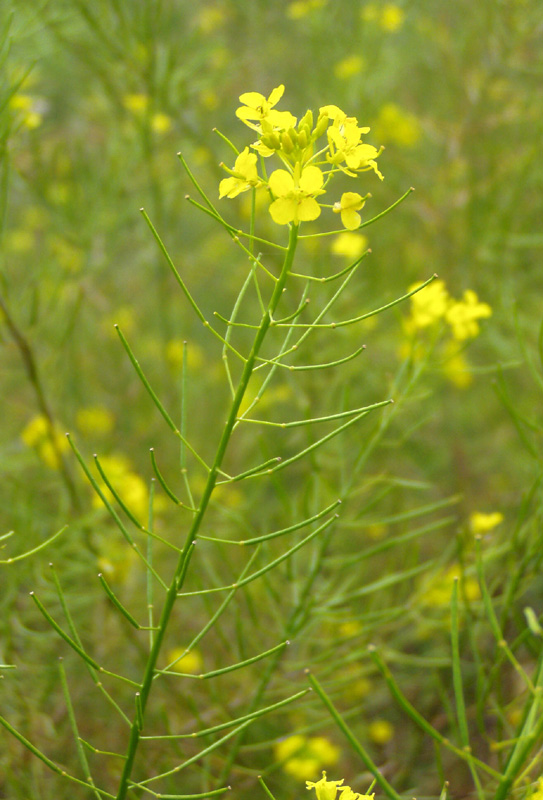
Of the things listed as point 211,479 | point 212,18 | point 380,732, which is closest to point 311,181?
point 211,479

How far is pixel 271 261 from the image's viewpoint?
6.95ft

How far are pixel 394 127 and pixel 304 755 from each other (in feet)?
6.45

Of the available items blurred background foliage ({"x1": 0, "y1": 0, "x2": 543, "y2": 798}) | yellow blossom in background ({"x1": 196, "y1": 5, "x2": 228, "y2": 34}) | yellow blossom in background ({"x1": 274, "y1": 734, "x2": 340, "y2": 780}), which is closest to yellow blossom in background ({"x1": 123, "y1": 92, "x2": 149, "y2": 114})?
blurred background foliage ({"x1": 0, "y1": 0, "x2": 543, "y2": 798})

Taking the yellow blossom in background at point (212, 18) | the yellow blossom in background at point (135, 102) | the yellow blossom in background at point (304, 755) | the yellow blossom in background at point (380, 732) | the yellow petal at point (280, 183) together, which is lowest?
the yellow blossom in background at point (380, 732)

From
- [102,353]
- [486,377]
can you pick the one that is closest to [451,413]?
[486,377]

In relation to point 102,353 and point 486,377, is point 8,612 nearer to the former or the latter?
point 102,353

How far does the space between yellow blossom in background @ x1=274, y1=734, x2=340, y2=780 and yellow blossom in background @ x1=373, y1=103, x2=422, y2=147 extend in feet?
6.22

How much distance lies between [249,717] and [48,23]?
1.56m

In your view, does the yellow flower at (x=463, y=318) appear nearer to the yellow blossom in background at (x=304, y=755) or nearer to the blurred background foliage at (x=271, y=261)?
the blurred background foliage at (x=271, y=261)

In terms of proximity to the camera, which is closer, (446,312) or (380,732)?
(446,312)

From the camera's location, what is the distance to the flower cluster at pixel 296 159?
58cm

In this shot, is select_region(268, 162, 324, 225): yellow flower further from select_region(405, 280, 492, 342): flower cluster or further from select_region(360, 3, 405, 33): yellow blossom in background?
select_region(360, 3, 405, 33): yellow blossom in background

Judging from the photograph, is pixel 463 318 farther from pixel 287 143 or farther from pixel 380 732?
pixel 380 732

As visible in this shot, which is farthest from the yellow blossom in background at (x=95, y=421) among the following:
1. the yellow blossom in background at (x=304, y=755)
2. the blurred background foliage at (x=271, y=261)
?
the yellow blossom in background at (x=304, y=755)
